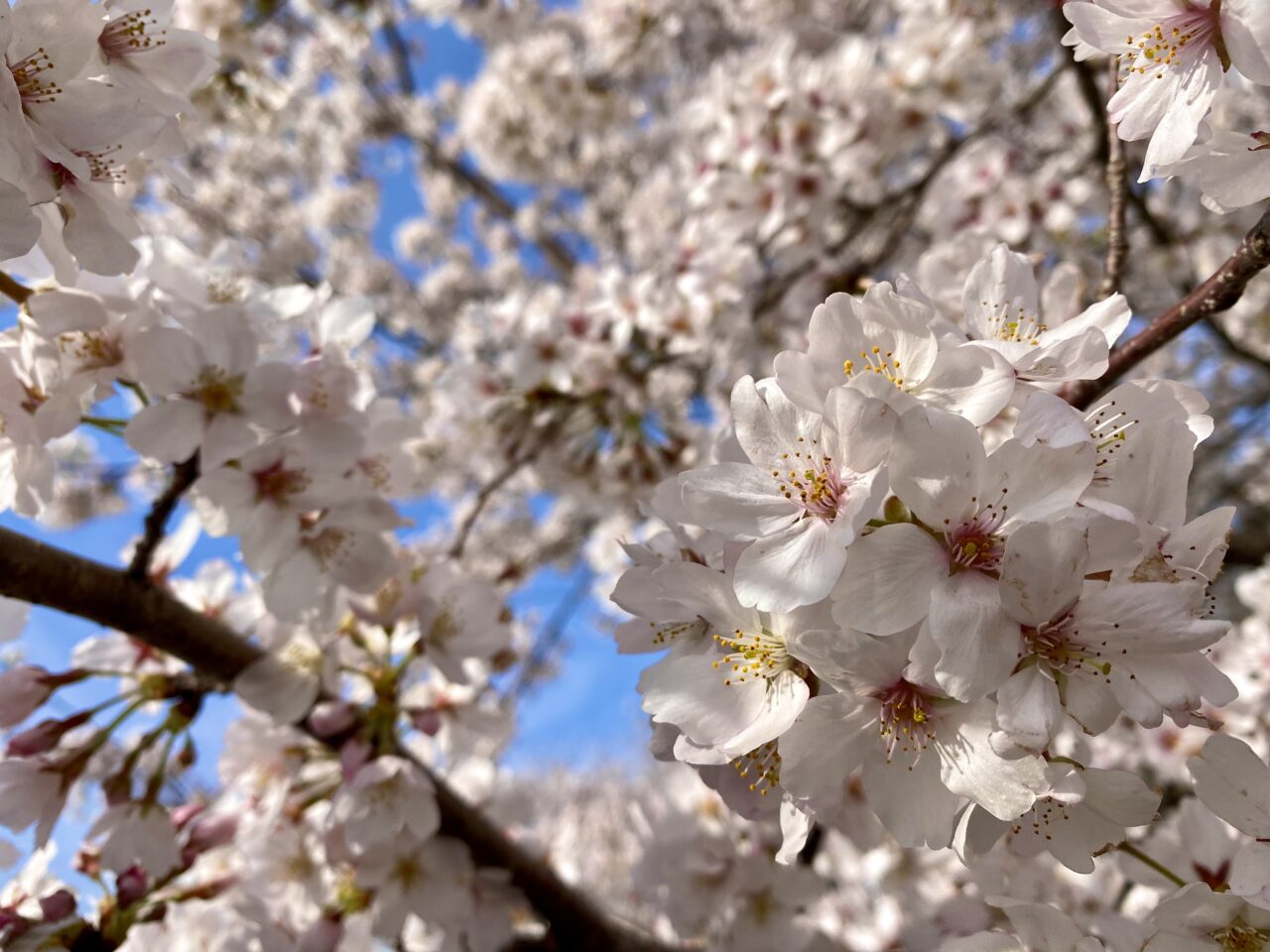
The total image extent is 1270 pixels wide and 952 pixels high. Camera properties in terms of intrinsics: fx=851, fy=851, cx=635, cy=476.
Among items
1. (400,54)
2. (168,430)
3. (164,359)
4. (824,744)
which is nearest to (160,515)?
(168,430)

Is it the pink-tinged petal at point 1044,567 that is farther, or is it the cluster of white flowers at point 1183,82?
the cluster of white flowers at point 1183,82

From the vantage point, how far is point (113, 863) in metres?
1.38

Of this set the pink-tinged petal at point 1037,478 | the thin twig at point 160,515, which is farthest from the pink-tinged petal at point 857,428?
the thin twig at point 160,515

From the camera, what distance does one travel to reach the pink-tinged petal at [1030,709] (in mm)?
775

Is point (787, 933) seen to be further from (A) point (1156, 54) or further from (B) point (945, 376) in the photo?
(A) point (1156, 54)

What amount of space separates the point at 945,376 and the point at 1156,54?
476 mm

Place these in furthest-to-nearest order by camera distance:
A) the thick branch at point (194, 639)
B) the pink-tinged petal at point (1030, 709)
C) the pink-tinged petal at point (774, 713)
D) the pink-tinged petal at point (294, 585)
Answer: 1. the pink-tinged petal at point (294, 585)
2. the thick branch at point (194, 639)
3. the pink-tinged petal at point (774, 713)
4. the pink-tinged petal at point (1030, 709)

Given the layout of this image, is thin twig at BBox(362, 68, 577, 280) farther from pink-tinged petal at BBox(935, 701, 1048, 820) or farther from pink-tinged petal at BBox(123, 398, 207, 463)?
pink-tinged petal at BBox(935, 701, 1048, 820)

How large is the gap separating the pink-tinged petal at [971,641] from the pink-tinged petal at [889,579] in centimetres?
2

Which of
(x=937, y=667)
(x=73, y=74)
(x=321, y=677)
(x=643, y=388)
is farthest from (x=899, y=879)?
(x=73, y=74)

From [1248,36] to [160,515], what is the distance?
1.53 metres

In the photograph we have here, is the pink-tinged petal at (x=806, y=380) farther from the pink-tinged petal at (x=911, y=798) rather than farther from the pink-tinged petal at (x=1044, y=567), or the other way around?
the pink-tinged petal at (x=911, y=798)

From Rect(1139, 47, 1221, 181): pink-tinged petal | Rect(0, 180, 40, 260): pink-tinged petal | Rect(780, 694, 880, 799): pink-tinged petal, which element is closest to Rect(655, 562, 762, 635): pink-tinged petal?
Rect(780, 694, 880, 799): pink-tinged petal

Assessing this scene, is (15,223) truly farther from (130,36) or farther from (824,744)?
(824,744)
